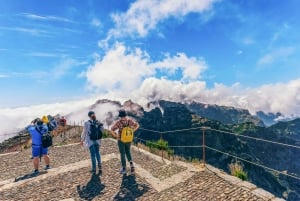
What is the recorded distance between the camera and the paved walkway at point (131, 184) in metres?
9.68

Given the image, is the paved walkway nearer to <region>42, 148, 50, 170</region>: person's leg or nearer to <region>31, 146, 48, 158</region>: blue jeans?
<region>42, 148, 50, 170</region>: person's leg

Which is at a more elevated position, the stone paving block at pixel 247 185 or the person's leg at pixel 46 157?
the person's leg at pixel 46 157

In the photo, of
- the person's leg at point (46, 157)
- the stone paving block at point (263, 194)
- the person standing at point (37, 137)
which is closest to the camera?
the stone paving block at point (263, 194)

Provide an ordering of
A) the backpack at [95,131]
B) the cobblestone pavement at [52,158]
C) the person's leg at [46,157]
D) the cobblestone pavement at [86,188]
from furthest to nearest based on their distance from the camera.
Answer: the cobblestone pavement at [52,158] < the person's leg at [46,157] < the backpack at [95,131] < the cobblestone pavement at [86,188]

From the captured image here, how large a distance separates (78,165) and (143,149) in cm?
469

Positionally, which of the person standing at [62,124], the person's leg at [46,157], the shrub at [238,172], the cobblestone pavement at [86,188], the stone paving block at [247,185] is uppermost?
the person standing at [62,124]

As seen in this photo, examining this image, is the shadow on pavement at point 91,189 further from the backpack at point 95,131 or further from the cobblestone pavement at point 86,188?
the backpack at point 95,131

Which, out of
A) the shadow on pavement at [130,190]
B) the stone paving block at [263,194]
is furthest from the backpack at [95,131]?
the stone paving block at [263,194]

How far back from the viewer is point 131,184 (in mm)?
10820

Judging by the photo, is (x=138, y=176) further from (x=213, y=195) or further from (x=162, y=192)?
(x=213, y=195)

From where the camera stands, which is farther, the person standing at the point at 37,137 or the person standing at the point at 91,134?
the person standing at the point at 37,137

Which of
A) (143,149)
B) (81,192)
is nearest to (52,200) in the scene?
(81,192)

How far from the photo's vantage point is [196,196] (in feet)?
31.2

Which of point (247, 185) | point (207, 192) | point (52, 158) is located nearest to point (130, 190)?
point (207, 192)
